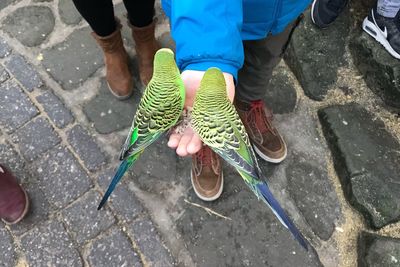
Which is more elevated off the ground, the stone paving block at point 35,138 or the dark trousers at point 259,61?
the dark trousers at point 259,61

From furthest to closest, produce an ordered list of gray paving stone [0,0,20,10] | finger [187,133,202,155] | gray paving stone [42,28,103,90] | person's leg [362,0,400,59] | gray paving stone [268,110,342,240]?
gray paving stone [0,0,20,10] < gray paving stone [42,28,103,90] < person's leg [362,0,400,59] < gray paving stone [268,110,342,240] < finger [187,133,202,155]

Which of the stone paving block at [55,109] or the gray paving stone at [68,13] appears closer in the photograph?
the stone paving block at [55,109]

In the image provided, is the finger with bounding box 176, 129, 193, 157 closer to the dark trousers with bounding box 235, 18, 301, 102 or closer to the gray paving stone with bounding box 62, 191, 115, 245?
the dark trousers with bounding box 235, 18, 301, 102

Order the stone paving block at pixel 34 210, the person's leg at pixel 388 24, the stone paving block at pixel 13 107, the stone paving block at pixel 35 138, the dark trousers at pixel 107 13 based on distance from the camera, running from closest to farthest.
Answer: the dark trousers at pixel 107 13
the stone paving block at pixel 34 210
the stone paving block at pixel 35 138
the stone paving block at pixel 13 107
the person's leg at pixel 388 24

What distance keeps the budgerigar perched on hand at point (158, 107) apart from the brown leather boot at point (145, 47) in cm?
111

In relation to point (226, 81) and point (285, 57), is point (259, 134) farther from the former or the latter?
point (226, 81)

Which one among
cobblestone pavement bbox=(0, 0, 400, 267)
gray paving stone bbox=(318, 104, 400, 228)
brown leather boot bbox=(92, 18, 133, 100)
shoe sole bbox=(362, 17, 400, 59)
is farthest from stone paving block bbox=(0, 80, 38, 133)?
shoe sole bbox=(362, 17, 400, 59)

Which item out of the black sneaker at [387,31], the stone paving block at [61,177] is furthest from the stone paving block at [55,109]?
the black sneaker at [387,31]

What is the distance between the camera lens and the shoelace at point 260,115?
2.99 metres

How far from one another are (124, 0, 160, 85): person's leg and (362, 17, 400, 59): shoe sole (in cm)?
168

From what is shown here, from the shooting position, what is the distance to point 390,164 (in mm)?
3039

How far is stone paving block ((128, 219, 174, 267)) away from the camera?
2.70 m

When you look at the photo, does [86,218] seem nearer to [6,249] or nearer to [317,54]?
[6,249]

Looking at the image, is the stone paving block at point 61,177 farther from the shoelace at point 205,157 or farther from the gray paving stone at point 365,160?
the gray paving stone at point 365,160
